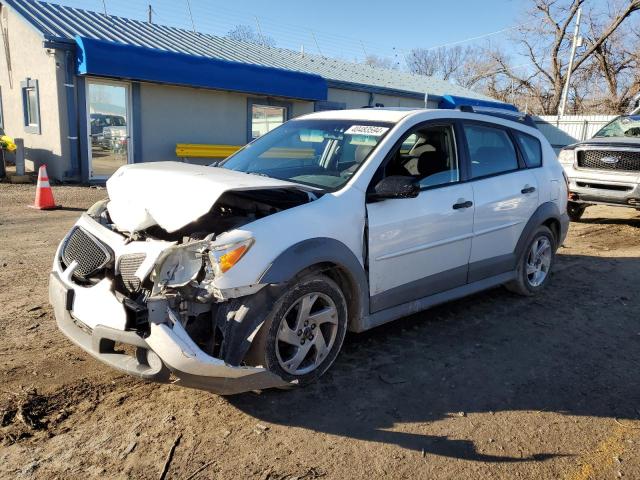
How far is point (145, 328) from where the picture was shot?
2.90m

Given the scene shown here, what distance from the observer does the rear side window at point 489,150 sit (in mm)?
4624

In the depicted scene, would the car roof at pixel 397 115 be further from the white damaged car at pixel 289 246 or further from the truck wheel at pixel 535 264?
the truck wheel at pixel 535 264

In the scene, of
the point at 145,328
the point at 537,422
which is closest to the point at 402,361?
the point at 537,422

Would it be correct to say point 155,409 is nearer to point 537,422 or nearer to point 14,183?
point 537,422

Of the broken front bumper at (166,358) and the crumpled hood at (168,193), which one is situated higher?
the crumpled hood at (168,193)

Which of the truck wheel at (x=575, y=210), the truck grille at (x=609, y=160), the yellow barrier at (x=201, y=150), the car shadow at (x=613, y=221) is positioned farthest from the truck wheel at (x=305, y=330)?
the yellow barrier at (x=201, y=150)

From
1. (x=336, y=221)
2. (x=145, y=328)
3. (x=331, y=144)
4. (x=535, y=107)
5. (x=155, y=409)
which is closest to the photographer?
(x=145, y=328)

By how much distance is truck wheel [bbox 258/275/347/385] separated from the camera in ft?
10.2

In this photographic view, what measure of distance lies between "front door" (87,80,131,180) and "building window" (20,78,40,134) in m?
1.65

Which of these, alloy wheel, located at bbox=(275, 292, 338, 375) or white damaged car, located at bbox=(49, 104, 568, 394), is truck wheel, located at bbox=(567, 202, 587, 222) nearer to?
white damaged car, located at bbox=(49, 104, 568, 394)

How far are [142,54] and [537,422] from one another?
12.3 meters

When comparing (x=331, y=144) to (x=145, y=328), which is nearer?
(x=145, y=328)

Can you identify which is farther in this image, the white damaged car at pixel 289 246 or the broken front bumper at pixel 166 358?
the white damaged car at pixel 289 246

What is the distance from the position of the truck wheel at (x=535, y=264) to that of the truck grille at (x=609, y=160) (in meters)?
4.38
